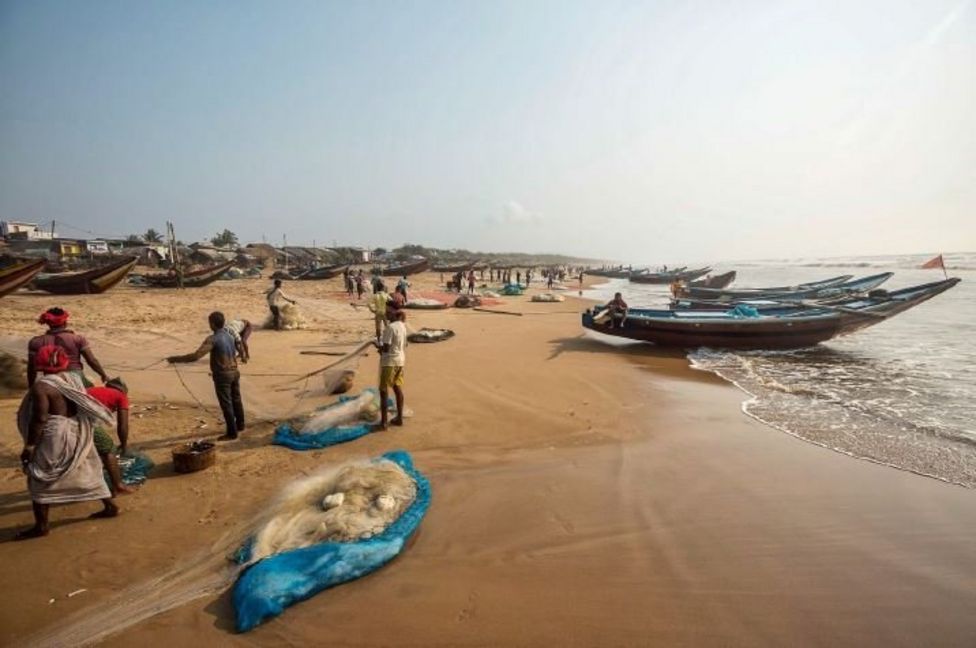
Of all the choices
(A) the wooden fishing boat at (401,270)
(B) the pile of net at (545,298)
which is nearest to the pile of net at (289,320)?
(B) the pile of net at (545,298)

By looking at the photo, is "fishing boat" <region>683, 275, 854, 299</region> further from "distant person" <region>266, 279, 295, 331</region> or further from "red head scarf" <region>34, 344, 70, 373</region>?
"red head scarf" <region>34, 344, 70, 373</region>

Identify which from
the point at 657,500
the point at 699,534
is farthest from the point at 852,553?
the point at 657,500

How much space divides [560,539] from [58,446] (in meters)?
3.99

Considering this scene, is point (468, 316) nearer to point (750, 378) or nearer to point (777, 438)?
point (750, 378)

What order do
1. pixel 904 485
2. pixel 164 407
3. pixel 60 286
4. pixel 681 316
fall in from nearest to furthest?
pixel 904 485, pixel 164 407, pixel 681 316, pixel 60 286

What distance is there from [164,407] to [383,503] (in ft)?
16.2

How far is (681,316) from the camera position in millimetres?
13695

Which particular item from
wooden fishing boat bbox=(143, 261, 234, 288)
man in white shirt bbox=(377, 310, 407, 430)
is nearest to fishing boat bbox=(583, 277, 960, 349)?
man in white shirt bbox=(377, 310, 407, 430)

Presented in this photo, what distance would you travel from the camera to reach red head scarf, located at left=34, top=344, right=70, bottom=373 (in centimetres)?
390

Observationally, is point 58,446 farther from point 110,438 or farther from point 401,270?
point 401,270

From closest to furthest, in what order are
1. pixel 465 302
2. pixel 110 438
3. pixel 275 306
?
1. pixel 110 438
2. pixel 275 306
3. pixel 465 302

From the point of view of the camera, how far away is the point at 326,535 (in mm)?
3260

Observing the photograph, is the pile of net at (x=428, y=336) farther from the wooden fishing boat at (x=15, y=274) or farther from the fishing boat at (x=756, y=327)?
the wooden fishing boat at (x=15, y=274)

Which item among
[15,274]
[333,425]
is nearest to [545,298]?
[333,425]
